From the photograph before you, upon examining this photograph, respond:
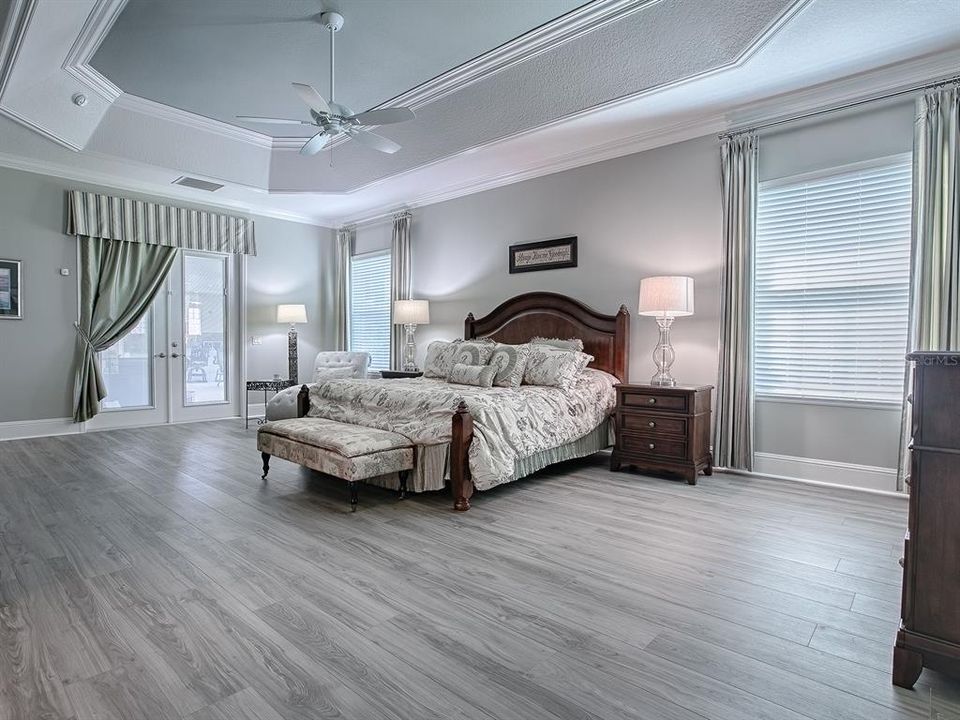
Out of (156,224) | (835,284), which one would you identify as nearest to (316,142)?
(156,224)

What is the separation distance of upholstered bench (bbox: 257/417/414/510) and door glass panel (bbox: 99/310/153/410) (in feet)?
12.0

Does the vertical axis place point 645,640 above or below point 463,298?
below

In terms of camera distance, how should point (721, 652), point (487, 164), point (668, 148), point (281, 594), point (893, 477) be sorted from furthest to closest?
1. point (487, 164)
2. point (668, 148)
3. point (893, 477)
4. point (281, 594)
5. point (721, 652)

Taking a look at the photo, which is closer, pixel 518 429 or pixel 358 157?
pixel 518 429

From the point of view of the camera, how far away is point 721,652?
5.97 ft

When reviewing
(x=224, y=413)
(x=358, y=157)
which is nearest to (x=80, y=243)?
(x=224, y=413)

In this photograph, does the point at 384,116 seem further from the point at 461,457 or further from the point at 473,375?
the point at 461,457

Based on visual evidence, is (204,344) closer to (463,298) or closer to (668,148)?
(463,298)

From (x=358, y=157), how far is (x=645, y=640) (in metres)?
5.57

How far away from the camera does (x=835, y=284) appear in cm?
393

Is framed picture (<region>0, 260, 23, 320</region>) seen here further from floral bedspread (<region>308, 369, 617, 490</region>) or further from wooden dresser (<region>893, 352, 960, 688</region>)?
wooden dresser (<region>893, 352, 960, 688</region>)

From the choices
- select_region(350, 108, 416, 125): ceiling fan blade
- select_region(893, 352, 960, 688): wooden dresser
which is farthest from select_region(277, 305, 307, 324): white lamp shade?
select_region(893, 352, 960, 688): wooden dresser

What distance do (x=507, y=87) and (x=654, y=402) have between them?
9.27 feet

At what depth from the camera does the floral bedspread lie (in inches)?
137
